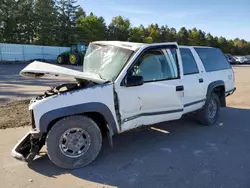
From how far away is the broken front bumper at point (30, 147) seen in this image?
4055 mm

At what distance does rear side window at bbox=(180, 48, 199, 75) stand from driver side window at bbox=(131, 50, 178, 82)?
2.35ft

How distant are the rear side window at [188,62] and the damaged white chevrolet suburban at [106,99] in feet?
0.09

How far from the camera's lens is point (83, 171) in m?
4.02

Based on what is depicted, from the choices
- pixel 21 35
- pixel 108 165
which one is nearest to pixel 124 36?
pixel 21 35

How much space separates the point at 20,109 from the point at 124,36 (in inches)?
1922

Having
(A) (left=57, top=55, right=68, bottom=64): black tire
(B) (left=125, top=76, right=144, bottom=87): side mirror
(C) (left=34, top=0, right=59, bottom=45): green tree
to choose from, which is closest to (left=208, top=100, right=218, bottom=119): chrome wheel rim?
(B) (left=125, top=76, right=144, bottom=87): side mirror

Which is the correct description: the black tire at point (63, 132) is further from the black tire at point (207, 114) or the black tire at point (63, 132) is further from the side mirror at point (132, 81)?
the black tire at point (207, 114)

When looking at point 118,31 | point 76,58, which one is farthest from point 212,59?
point 118,31

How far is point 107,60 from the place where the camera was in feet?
15.9

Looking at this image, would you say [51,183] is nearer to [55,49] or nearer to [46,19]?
[55,49]

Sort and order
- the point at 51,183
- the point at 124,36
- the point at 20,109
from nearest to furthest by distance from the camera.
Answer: the point at 51,183 < the point at 20,109 < the point at 124,36

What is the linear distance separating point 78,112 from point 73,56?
24092 mm

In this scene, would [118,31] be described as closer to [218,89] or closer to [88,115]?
[218,89]

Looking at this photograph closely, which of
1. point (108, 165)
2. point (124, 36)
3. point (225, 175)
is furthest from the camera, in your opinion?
point (124, 36)
